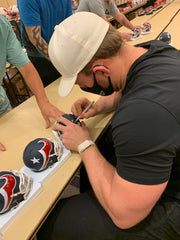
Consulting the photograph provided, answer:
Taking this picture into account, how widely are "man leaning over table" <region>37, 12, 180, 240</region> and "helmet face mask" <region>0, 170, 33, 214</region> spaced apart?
0.25 m

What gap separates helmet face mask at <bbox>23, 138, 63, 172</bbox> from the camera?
0.76m

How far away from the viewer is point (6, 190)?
0.64 metres

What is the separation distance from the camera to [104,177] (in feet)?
2.39

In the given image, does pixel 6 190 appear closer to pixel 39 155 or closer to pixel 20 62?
pixel 39 155

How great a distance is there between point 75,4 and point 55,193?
4352mm

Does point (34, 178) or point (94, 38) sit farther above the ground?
point (94, 38)

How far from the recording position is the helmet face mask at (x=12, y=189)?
0.64m

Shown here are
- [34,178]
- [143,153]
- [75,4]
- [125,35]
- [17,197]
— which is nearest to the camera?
[143,153]

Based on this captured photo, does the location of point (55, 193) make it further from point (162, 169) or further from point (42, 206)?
point (162, 169)

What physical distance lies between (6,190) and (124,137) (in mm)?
450

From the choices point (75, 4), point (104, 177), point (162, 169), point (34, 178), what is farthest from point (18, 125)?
point (75, 4)

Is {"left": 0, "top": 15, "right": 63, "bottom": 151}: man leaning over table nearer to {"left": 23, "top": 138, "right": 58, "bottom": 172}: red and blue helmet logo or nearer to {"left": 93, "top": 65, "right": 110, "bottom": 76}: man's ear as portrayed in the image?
{"left": 23, "top": 138, "right": 58, "bottom": 172}: red and blue helmet logo

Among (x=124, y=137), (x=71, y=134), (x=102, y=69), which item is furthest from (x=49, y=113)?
(x=124, y=137)

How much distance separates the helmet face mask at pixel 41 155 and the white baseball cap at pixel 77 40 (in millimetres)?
339
